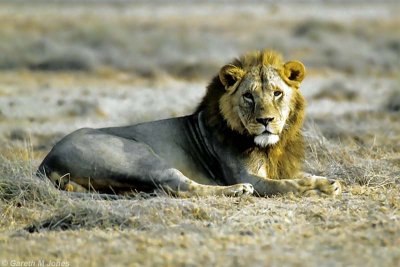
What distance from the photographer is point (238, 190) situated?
7.82 m

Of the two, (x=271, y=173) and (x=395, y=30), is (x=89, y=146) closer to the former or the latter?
(x=271, y=173)

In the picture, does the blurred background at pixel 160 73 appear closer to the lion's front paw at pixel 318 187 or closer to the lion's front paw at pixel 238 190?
the lion's front paw at pixel 318 187

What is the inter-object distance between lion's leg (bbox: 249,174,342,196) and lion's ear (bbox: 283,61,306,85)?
0.92 metres

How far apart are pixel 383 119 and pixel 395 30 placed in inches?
989

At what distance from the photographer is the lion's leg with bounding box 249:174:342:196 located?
786cm

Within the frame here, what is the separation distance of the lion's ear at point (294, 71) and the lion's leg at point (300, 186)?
3.03 ft

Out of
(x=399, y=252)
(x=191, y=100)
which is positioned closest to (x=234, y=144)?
(x=399, y=252)

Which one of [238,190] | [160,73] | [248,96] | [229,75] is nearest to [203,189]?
[238,190]

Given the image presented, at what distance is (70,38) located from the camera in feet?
109

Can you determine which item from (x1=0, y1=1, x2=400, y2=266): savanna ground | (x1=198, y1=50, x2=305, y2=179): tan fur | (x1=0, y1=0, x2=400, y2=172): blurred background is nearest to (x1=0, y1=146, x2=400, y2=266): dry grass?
(x1=0, y1=1, x2=400, y2=266): savanna ground

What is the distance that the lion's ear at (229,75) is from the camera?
823 centimetres

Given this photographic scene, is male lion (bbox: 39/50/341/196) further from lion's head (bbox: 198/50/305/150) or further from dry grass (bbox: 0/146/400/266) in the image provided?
dry grass (bbox: 0/146/400/266)

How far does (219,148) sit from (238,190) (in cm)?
59

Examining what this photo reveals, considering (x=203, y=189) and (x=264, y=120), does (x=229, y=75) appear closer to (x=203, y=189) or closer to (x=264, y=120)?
(x=264, y=120)
